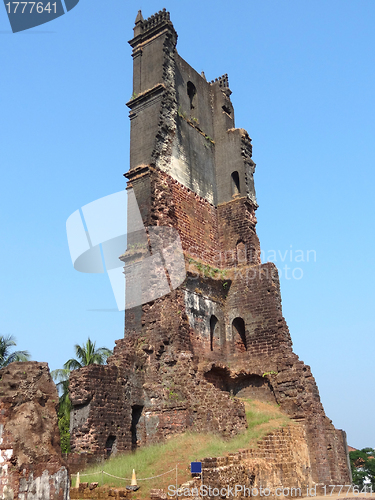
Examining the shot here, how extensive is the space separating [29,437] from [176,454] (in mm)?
7043

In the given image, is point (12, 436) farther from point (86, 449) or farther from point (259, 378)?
point (259, 378)

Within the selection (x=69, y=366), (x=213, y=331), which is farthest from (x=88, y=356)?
(x=213, y=331)

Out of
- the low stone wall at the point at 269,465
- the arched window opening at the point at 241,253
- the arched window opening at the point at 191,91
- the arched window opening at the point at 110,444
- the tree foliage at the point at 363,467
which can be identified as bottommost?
the tree foliage at the point at 363,467

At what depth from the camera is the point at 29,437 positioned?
19.6ft

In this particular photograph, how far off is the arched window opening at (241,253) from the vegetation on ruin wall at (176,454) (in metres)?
6.08

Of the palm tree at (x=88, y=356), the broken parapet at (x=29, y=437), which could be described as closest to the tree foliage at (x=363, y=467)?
the palm tree at (x=88, y=356)

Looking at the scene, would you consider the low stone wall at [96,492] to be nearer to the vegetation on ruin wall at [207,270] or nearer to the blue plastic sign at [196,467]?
the blue plastic sign at [196,467]

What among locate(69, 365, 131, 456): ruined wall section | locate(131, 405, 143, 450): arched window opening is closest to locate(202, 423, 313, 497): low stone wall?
locate(131, 405, 143, 450): arched window opening

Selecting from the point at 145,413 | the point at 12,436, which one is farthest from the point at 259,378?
the point at 12,436

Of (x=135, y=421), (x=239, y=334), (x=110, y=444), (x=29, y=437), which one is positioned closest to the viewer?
(x=29, y=437)

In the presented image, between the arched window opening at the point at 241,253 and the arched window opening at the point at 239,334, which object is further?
the arched window opening at the point at 241,253

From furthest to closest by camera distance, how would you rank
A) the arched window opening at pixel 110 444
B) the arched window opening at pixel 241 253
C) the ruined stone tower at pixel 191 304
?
the arched window opening at pixel 241 253, the ruined stone tower at pixel 191 304, the arched window opening at pixel 110 444

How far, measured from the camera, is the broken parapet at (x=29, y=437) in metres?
5.74
